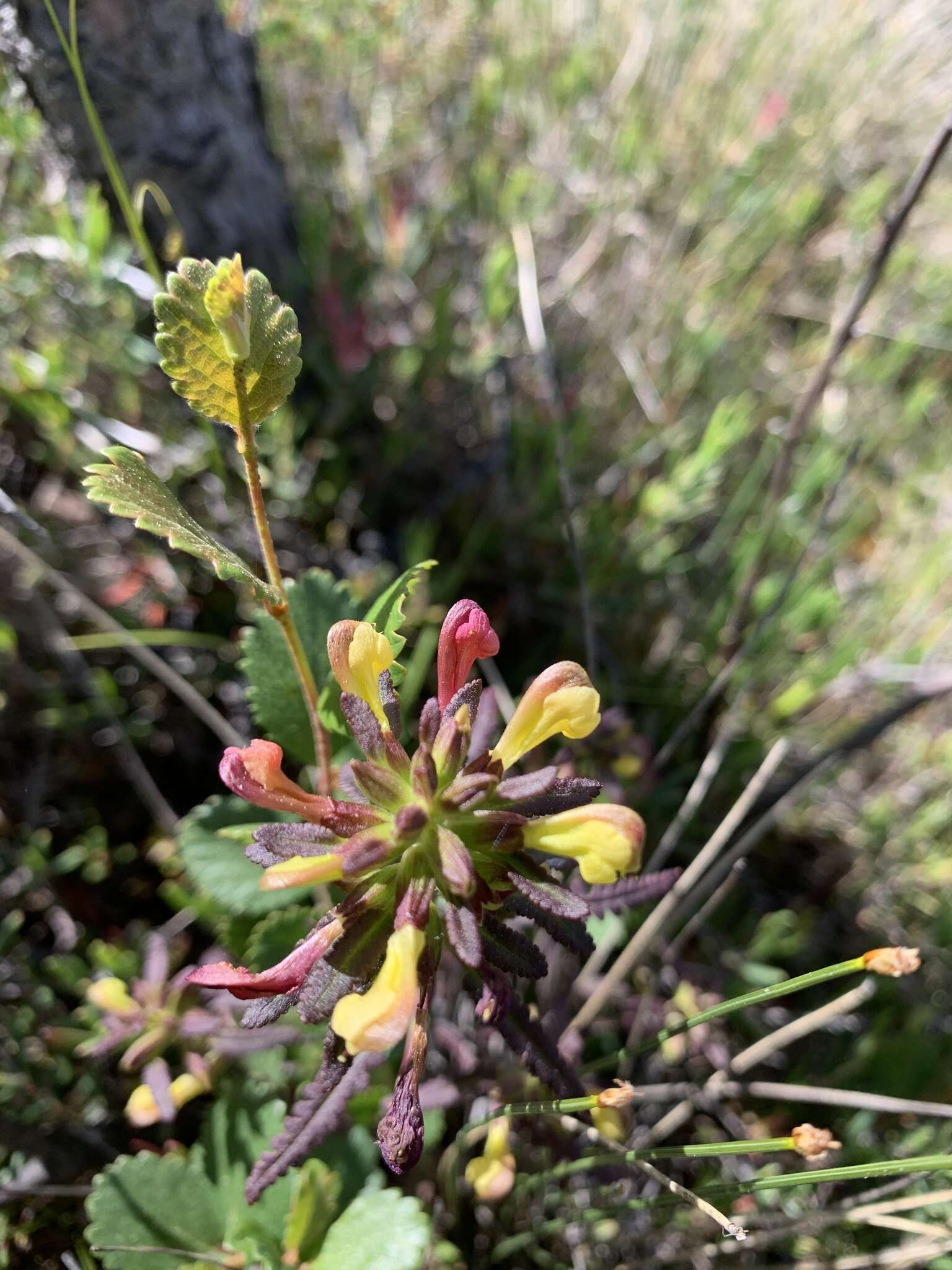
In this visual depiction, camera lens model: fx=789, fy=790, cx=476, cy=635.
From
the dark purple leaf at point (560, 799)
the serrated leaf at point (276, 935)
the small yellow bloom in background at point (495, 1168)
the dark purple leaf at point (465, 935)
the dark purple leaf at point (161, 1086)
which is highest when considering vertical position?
the dark purple leaf at point (560, 799)

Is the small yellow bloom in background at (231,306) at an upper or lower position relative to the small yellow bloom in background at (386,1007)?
upper

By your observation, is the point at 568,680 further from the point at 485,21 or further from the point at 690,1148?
the point at 485,21

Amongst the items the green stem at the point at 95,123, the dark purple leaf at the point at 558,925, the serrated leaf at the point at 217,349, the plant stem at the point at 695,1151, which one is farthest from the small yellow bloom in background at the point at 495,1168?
the green stem at the point at 95,123

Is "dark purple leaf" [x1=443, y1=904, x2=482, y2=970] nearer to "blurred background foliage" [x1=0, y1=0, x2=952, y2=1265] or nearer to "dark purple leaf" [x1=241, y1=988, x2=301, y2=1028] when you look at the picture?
"dark purple leaf" [x1=241, y1=988, x2=301, y2=1028]

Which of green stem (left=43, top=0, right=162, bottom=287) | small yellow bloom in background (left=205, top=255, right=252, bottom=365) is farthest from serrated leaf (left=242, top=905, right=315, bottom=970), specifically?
green stem (left=43, top=0, right=162, bottom=287)

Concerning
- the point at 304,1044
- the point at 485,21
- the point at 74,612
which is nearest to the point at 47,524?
the point at 74,612

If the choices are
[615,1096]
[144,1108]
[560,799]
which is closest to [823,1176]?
[615,1096]

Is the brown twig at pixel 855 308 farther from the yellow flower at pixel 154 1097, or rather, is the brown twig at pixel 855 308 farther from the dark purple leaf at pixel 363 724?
the yellow flower at pixel 154 1097
